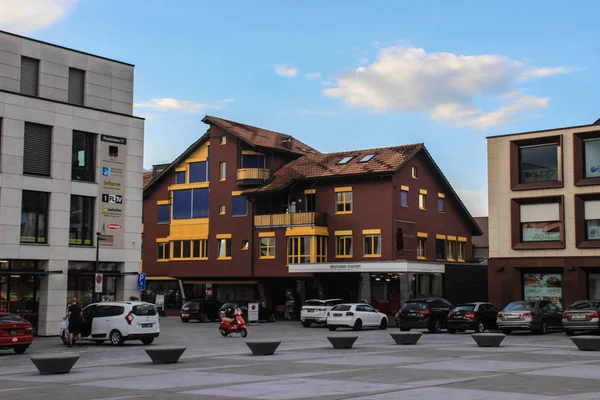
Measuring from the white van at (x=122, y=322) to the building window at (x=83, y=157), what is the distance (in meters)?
8.85

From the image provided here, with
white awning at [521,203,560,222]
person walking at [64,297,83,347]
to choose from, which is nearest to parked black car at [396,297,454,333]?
white awning at [521,203,560,222]

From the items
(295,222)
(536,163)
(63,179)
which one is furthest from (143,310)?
(295,222)

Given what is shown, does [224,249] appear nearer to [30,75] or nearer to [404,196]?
[404,196]

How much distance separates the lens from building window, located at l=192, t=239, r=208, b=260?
202 ft

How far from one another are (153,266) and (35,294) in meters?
29.7

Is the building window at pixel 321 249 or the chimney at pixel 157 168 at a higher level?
the chimney at pixel 157 168

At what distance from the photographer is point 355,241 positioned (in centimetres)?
5444

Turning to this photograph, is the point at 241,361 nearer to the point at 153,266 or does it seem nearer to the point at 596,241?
the point at 596,241

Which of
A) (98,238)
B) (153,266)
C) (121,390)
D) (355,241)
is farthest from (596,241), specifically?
(153,266)

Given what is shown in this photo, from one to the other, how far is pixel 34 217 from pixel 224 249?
84.5 feet

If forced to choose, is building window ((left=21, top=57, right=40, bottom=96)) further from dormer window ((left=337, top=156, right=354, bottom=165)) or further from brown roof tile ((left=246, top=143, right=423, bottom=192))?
dormer window ((left=337, top=156, right=354, bottom=165))

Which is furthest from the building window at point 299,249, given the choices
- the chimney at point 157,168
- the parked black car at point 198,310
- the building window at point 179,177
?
the chimney at point 157,168

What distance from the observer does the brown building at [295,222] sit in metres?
53.9

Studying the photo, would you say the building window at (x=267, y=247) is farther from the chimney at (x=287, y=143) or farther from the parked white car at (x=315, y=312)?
the parked white car at (x=315, y=312)
